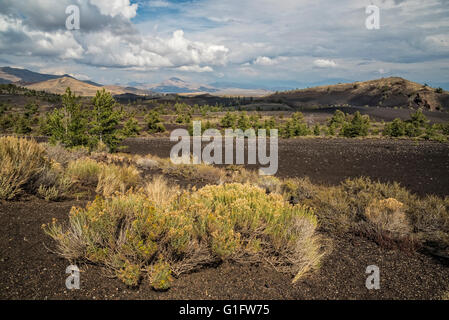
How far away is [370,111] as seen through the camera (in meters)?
58.0

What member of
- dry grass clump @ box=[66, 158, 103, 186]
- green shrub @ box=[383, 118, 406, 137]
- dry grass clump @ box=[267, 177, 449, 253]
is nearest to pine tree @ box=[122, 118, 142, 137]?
dry grass clump @ box=[66, 158, 103, 186]

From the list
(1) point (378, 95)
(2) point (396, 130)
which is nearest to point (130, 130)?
(2) point (396, 130)

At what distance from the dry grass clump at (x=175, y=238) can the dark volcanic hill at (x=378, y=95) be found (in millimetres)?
86668

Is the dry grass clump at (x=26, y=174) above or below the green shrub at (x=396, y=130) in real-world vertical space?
below

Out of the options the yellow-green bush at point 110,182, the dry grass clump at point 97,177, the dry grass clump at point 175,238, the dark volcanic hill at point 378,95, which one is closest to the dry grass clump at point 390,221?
the dry grass clump at point 175,238

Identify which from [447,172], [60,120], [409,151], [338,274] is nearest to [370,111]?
[409,151]

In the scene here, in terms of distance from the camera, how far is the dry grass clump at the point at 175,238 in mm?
3232

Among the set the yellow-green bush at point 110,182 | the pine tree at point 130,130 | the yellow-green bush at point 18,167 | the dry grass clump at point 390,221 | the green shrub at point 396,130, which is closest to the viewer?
the yellow-green bush at point 18,167

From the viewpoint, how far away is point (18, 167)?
530cm

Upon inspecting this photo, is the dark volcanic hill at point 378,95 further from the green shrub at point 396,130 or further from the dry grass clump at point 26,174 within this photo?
the dry grass clump at point 26,174

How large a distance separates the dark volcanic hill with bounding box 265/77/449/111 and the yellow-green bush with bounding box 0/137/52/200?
88.5 m

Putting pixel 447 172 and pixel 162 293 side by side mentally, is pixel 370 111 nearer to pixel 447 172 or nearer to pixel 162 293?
pixel 447 172

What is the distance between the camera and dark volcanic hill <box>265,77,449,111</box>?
74438mm

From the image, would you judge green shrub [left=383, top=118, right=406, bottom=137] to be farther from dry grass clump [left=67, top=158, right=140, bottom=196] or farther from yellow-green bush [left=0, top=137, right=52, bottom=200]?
yellow-green bush [left=0, top=137, right=52, bottom=200]
